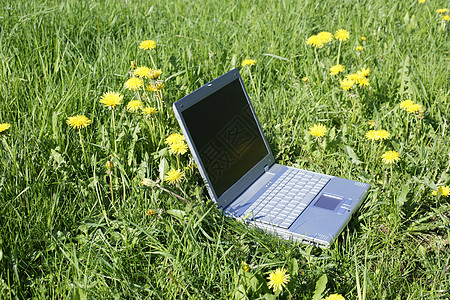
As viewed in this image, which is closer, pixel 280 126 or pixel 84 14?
pixel 280 126

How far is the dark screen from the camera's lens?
6.89 feet

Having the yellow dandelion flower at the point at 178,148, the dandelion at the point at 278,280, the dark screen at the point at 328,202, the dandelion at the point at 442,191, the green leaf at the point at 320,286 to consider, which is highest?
the yellow dandelion flower at the point at 178,148

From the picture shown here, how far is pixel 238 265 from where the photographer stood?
183 centimetres

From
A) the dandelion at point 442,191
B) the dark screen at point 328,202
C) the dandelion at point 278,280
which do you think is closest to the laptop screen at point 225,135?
the dark screen at point 328,202

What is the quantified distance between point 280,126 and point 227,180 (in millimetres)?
792

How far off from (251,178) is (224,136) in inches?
10.3

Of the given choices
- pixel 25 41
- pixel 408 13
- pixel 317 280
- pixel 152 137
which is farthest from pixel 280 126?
pixel 408 13

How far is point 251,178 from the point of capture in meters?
2.25

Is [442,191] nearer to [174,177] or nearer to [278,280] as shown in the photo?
[278,280]

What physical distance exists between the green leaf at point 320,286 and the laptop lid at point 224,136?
1.71 feet

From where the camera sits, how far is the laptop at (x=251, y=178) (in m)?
1.95

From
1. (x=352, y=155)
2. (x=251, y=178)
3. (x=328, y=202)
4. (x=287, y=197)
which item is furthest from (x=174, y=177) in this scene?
(x=352, y=155)

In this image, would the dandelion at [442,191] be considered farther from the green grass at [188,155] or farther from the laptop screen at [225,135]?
the laptop screen at [225,135]

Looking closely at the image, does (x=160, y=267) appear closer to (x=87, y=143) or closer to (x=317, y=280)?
(x=317, y=280)
